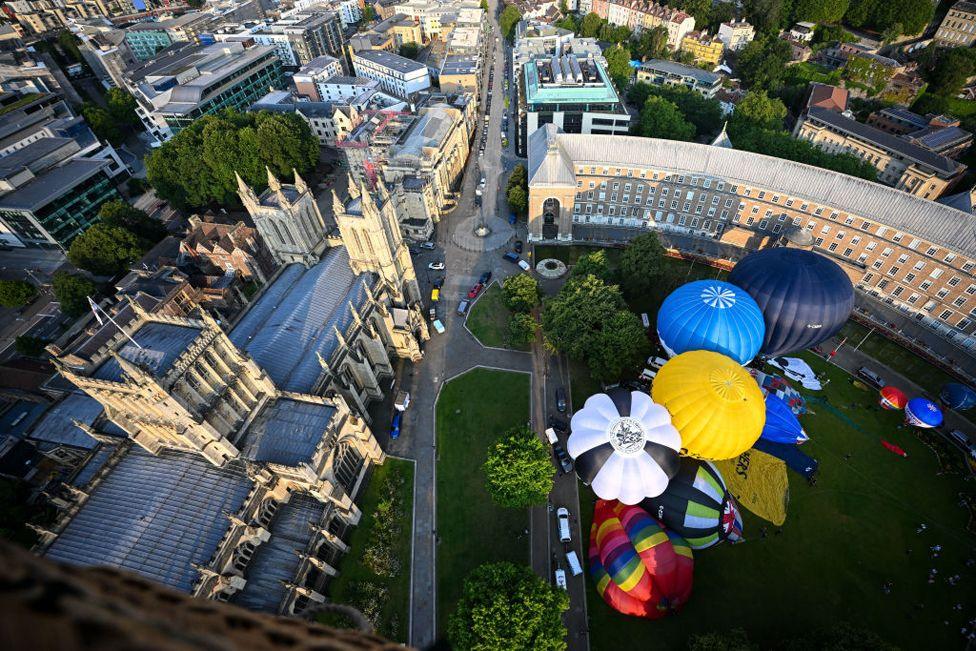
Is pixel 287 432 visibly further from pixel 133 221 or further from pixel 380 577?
pixel 133 221

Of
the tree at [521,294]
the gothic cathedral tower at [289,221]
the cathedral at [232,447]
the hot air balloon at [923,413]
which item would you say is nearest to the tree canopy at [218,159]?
the gothic cathedral tower at [289,221]

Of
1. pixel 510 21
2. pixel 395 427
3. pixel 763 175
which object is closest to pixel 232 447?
pixel 395 427

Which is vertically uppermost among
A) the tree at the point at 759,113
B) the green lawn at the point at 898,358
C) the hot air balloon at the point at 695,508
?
the tree at the point at 759,113

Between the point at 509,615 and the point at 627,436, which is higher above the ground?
the point at 627,436

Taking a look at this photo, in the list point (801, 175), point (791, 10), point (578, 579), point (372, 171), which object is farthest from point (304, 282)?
point (791, 10)

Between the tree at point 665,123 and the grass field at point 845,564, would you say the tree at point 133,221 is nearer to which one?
the grass field at point 845,564

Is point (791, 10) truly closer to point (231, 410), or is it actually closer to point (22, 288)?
point (231, 410)
